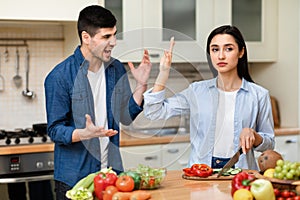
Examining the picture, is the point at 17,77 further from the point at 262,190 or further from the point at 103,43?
the point at 262,190

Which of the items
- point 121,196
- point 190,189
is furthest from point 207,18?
point 121,196

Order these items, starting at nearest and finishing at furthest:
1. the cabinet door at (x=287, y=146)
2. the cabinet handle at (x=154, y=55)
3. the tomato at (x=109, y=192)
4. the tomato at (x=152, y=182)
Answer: the tomato at (x=109, y=192) → the tomato at (x=152, y=182) → the cabinet handle at (x=154, y=55) → the cabinet door at (x=287, y=146)

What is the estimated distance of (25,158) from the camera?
325 centimetres

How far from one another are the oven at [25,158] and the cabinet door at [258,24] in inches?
64.2

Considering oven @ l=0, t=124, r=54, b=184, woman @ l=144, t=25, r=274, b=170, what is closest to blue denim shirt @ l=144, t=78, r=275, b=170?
woman @ l=144, t=25, r=274, b=170

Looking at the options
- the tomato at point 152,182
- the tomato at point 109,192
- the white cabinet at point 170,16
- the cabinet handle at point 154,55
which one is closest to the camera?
the tomato at point 109,192

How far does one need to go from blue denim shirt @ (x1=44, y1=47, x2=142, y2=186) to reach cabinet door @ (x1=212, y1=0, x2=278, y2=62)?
5.91ft

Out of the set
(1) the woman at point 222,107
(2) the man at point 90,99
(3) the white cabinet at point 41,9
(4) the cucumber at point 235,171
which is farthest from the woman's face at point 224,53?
(3) the white cabinet at point 41,9

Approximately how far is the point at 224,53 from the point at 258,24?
1.72 m

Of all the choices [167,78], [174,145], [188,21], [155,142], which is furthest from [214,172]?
[188,21]

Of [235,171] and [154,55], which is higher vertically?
[154,55]

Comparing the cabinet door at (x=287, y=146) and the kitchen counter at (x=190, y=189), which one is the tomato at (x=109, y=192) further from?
the cabinet door at (x=287, y=146)

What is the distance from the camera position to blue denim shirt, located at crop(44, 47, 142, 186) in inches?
93.4

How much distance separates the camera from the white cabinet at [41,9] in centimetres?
328
